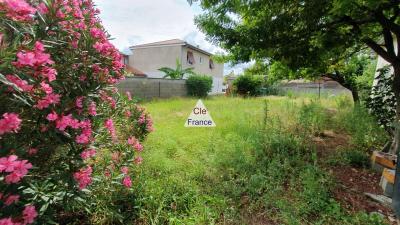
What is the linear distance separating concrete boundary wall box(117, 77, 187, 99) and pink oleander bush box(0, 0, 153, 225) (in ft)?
26.3

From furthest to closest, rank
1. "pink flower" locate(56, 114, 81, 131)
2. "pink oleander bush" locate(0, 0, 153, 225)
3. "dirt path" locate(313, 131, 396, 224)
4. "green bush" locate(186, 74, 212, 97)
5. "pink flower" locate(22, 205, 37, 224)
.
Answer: "green bush" locate(186, 74, 212, 97), "dirt path" locate(313, 131, 396, 224), "pink flower" locate(56, 114, 81, 131), "pink flower" locate(22, 205, 37, 224), "pink oleander bush" locate(0, 0, 153, 225)

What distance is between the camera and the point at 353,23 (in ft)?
11.0

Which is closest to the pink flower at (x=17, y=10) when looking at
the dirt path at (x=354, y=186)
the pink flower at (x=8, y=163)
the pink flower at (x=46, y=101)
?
the pink flower at (x=46, y=101)

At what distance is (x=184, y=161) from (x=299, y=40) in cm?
241

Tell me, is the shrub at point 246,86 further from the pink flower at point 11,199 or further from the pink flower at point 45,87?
the pink flower at point 11,199

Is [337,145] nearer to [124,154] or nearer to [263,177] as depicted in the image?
[263,177]

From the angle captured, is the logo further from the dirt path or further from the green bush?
the green bush

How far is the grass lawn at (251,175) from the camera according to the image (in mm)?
2186

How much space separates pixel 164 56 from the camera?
18609 millimetres

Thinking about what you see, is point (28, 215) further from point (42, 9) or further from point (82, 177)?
point (42, 9)

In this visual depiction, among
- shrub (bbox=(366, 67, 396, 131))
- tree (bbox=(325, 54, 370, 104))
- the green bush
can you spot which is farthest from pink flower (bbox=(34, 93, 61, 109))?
the green bush

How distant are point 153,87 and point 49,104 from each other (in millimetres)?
10099

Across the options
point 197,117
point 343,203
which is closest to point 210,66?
point 197,117

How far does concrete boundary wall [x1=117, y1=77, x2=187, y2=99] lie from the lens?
10086mm
